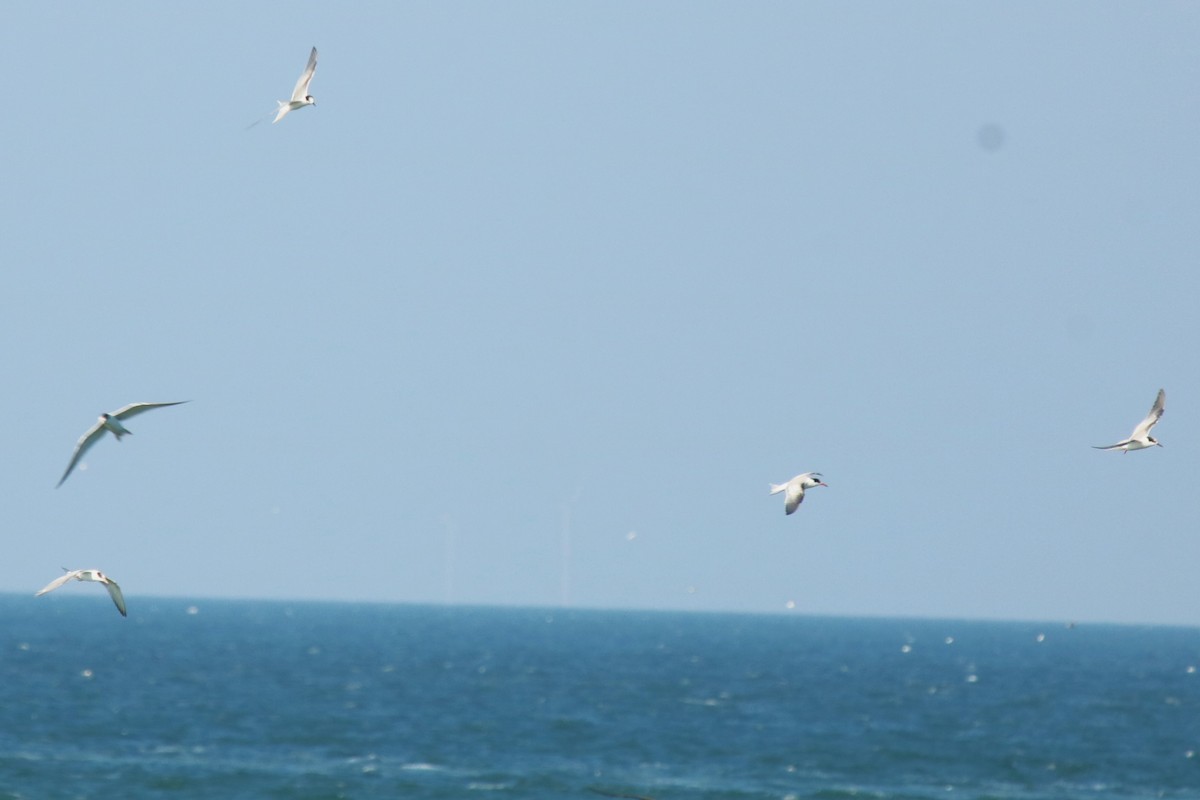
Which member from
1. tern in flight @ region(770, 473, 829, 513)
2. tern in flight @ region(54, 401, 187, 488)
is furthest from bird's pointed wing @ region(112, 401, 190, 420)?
tern in flight @ region(770, 473, 829, 513)

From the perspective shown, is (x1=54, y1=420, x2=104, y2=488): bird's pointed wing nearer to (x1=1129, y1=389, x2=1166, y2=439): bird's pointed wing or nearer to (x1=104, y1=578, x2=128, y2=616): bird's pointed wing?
(x1=104, y1=578, x2=128, y2=616): bird's pointed wing

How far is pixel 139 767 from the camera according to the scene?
71.6 m

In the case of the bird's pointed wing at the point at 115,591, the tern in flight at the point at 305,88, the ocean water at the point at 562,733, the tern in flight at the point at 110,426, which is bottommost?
the ocean water at the point at 562,733

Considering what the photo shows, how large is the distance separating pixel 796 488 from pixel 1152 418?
20.8 feet

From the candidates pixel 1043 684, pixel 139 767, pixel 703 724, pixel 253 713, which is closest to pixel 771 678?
pixel 1043 684

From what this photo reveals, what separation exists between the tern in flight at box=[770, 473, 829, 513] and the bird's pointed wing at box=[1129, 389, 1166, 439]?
5.32 meters

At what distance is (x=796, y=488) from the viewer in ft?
86.3

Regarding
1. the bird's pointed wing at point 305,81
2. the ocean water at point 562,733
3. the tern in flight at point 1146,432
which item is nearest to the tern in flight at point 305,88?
the bird's pointed wing at point 305,81

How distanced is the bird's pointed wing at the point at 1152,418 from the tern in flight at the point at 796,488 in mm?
5321

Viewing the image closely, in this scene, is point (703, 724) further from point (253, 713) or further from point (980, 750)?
point (253, 713)

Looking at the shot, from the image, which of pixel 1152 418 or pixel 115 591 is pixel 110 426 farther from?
pixel 1152 418

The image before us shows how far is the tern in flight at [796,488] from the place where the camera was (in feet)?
83.5

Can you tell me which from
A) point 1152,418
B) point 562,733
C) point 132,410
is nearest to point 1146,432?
point 1152,418

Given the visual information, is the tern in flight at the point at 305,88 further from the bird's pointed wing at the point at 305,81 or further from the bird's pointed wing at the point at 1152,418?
the bird's pointed wing at the point at 1152,418
